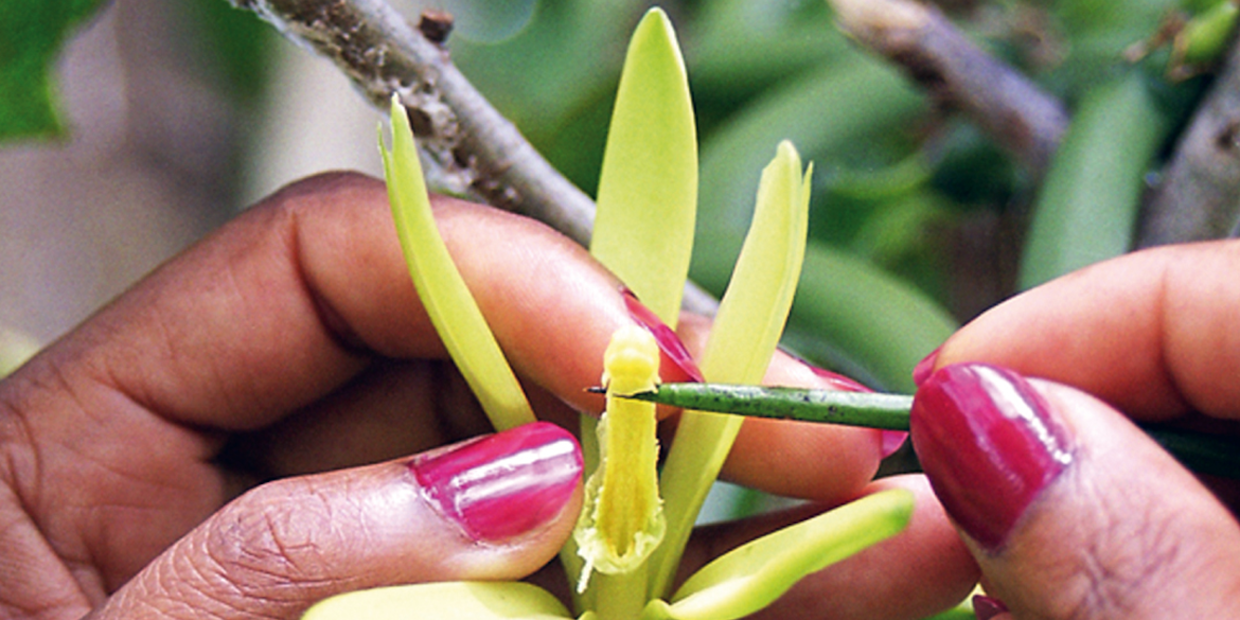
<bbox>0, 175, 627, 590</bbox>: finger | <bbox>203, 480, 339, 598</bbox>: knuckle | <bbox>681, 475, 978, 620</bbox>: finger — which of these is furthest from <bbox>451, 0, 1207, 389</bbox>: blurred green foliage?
<bbox>203, 480, 339, 598</bbox>: knuckle

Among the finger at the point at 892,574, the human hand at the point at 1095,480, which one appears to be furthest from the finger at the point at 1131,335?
the finger at the point at 892,574

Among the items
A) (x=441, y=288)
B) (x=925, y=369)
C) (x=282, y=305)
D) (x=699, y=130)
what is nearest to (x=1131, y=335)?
(x=925, y=369)

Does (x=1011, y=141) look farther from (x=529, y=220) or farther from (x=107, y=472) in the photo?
(x=107, y=472)

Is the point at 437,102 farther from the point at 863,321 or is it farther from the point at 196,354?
the point at 863,321

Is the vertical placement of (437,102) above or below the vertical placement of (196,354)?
above

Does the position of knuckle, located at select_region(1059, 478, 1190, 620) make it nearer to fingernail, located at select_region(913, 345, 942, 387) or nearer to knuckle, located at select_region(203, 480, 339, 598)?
fingernail, located at select_region(913, 345, 942, 387)

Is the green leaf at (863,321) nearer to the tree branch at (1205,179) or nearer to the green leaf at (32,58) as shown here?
the tree branch at (1205,179)

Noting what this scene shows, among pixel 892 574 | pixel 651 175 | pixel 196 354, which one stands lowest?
A: pixel 892 574

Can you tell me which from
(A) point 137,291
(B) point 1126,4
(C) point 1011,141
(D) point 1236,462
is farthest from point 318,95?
(D) point 1236,462
